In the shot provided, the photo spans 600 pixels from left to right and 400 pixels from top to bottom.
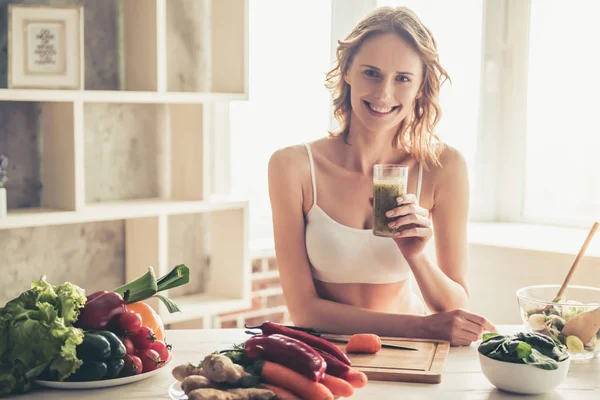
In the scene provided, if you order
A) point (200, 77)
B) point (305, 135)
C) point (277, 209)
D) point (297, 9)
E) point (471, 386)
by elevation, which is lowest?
point (471, 386)

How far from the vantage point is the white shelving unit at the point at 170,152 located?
8.80 feet

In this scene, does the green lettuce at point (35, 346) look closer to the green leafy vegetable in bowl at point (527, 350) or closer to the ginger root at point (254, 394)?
the ginger root at point (254, 394)

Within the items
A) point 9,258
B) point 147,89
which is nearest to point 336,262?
point 147,89

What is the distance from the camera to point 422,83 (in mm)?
2424

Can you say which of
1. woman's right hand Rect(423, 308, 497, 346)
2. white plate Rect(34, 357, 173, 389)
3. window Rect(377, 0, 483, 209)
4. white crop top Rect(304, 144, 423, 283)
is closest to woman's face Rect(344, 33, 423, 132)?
white crop top Rect(304, 144, 423, 283)

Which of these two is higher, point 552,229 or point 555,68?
point 555,68

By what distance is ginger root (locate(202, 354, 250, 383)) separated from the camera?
1368mm

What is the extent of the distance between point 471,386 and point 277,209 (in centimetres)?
101

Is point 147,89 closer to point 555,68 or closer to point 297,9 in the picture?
point 297,9

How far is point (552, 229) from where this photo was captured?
3.55 meters

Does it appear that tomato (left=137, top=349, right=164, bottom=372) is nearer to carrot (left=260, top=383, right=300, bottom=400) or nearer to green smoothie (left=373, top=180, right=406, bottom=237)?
carrot (left=260, top=383, right=300, bottom=400)

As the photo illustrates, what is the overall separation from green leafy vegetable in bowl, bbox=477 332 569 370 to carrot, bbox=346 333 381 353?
24 centimetres

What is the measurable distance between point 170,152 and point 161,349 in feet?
5.35

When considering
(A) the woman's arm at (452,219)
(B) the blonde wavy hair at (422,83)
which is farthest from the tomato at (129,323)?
(B) the blonde wavy hair at (422,83)
